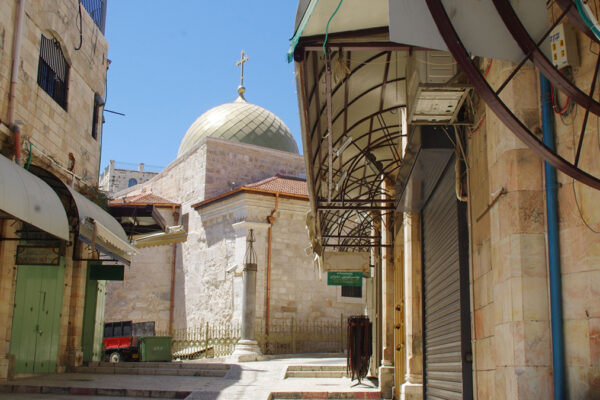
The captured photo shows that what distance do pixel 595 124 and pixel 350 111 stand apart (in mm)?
4600

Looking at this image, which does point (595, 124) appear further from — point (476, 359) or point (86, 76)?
point (86, 76)

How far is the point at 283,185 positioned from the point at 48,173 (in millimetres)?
14292

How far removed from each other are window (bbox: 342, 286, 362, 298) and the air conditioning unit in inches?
775

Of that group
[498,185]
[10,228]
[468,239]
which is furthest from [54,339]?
[498,185]

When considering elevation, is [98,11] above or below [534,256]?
above

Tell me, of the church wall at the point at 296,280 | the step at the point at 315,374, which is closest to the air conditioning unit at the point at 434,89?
the step at the point at 315,374

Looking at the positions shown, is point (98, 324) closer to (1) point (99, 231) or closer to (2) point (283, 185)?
(1) point (99, 231)

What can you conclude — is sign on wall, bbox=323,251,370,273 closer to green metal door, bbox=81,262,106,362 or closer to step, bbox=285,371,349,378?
step, bbox=285,371,349,378

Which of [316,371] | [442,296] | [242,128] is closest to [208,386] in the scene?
[316,371]

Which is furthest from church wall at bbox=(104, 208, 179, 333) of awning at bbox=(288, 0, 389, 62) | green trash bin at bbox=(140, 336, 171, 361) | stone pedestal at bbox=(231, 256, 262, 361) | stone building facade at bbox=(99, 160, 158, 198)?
stone building facade at bbox=(99, 160, 158, 198)

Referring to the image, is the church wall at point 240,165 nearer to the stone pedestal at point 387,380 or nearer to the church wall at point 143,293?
the church wall at point 143,293

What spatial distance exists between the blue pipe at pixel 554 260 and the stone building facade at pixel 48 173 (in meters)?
6.68

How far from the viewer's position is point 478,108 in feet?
17.2

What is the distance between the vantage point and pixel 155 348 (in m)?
19.7
